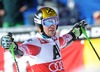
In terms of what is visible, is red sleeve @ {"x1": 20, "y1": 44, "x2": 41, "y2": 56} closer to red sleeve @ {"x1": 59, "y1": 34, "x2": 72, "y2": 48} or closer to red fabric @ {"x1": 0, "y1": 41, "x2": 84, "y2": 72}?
red sleeve @ {"x1": 59, "y1": 34, "x2": 72, "y2": 48}

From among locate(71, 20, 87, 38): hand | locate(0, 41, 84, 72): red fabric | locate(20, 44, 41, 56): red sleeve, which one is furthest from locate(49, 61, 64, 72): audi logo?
locate(0, 41, 84, 72): red fabric

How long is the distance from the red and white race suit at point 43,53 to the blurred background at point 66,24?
1.97m

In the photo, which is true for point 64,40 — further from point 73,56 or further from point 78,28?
point 73,56

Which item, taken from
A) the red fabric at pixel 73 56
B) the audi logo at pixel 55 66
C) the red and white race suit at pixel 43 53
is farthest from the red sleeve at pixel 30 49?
the red fabric at pixel 73 56

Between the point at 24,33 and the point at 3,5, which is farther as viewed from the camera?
the point at 3,5

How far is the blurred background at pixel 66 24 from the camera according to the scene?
9234 mm

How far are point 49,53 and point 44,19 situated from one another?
468mm

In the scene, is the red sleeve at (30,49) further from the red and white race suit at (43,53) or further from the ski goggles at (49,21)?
the ski goggles at (49,21)

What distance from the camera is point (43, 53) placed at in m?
6.88

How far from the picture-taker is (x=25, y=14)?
12336mm

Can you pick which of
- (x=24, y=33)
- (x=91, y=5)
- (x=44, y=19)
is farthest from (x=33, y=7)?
(x=44, y=19)

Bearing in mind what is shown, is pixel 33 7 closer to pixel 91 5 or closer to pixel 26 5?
pixel 26 5

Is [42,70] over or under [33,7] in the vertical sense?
under

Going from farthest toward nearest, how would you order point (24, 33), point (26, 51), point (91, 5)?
point (91, 5) → point (24, 33) → point (26, 51)
